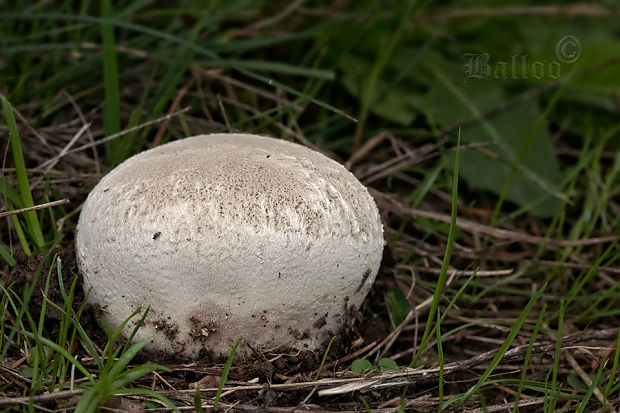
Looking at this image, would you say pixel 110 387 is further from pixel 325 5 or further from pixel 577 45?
pixel 577 45

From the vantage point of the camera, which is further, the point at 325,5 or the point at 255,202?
the point at 325,5

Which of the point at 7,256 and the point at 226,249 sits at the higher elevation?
the point at 226,249

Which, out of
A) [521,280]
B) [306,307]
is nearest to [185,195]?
[306,307]

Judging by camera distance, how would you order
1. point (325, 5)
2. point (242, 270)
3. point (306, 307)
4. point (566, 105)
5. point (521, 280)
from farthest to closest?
1. point (325, 5)
2. point (566, 105)
3. point (521, 280)
4. point (306, 307)
5. point (242, 270)

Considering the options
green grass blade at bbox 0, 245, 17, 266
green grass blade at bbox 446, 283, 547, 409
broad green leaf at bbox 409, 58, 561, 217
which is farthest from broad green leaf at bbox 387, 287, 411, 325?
green grass blade at bbox 0, 245, 17, 266
